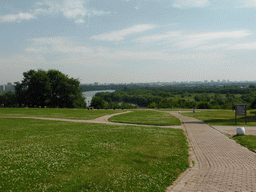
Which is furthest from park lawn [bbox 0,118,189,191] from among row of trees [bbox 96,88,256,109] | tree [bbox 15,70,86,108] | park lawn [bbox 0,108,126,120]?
row of trees [bbox 96,88,256,109]

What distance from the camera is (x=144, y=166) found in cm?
1037

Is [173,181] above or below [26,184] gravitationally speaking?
below

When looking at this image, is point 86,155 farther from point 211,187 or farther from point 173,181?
point 211,187

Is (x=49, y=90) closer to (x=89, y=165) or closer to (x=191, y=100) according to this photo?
(x=89, y=165)

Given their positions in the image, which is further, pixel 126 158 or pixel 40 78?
pixel 40 78

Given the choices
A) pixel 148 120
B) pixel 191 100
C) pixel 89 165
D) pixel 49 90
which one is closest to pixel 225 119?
pixel 148 120

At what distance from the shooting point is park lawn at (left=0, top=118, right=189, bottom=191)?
792 cm

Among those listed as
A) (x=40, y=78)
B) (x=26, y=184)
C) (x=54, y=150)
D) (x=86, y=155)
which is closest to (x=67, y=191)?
(x=26, y=184)

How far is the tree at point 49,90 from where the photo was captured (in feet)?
225

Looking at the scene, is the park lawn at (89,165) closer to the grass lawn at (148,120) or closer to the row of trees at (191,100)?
the grass lawn at (148,120)

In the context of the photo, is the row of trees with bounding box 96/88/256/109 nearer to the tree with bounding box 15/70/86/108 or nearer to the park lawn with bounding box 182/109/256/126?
the park lawn with bounding box 182/109/256/126

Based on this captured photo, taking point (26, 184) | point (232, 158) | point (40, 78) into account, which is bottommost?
point (232, 158)

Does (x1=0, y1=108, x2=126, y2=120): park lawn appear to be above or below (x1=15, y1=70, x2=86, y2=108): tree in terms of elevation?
below

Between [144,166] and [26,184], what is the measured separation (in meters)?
5.48
